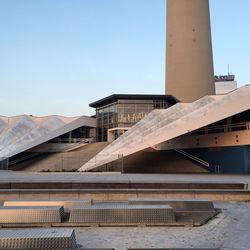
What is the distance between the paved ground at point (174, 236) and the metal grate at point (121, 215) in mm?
305

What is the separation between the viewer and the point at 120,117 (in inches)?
1715

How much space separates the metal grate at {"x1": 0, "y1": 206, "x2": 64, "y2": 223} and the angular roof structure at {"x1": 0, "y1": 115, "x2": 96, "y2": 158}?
2120 centimetres

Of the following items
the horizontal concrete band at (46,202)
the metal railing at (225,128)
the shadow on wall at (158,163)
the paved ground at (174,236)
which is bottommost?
the paved ground at (174,236)

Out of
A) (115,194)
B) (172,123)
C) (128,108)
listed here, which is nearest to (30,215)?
(115,194)

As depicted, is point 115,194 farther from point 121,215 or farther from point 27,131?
point 27,131

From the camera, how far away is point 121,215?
275 inches

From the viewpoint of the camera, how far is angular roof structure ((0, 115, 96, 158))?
28.1 metres

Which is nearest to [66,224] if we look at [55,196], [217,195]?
[55,196]

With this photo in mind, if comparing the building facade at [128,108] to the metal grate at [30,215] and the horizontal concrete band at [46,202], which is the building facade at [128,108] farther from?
the metal grate at [30,215]

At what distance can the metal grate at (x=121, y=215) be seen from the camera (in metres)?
6.92

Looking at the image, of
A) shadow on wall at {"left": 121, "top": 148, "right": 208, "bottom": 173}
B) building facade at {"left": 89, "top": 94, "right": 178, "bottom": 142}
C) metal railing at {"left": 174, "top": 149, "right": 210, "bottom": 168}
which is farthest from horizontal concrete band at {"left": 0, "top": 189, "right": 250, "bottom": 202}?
building facade at {"left": 89, "top": 94, "right": 178, "bottom": 142}

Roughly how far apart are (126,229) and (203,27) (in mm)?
57467

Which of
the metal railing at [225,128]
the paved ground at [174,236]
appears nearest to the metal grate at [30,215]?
the paved ground at [174,236]

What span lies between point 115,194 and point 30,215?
4.05m
